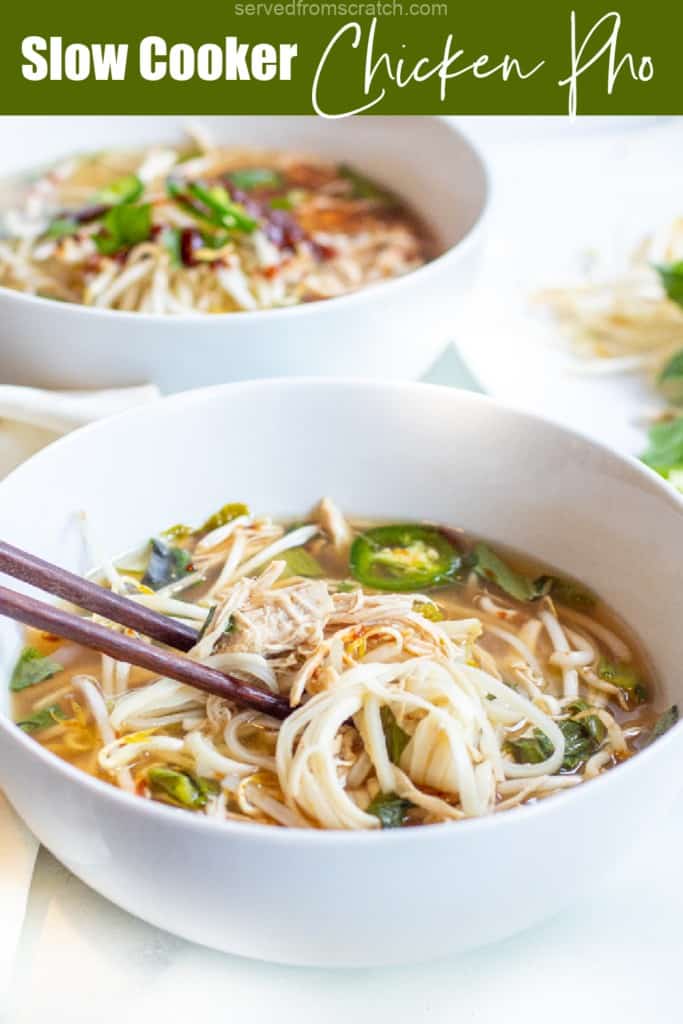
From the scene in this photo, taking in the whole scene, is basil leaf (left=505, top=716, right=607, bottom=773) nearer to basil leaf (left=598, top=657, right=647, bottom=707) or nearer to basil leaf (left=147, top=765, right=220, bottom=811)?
basil leaf (left=598, top=657, right=647, bottom=707)

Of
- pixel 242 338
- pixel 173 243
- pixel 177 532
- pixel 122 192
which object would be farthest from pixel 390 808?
pixel 122 192

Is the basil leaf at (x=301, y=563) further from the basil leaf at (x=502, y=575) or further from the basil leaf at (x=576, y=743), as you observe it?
the basil leaf at (x=576, y=743)

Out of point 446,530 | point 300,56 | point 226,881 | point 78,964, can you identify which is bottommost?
point 78,964

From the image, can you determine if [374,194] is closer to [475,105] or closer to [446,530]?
[475,105]

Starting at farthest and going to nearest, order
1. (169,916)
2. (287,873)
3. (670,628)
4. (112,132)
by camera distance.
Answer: (112,132)
(670,628)
(169,916)
(287,873)

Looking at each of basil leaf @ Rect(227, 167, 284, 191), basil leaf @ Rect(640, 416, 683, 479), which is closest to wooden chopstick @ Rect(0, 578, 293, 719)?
basil leaf @ Rect(640, 416, 683, 479)

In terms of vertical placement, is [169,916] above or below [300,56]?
below

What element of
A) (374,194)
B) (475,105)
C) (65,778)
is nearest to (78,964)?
→ (65,778)
